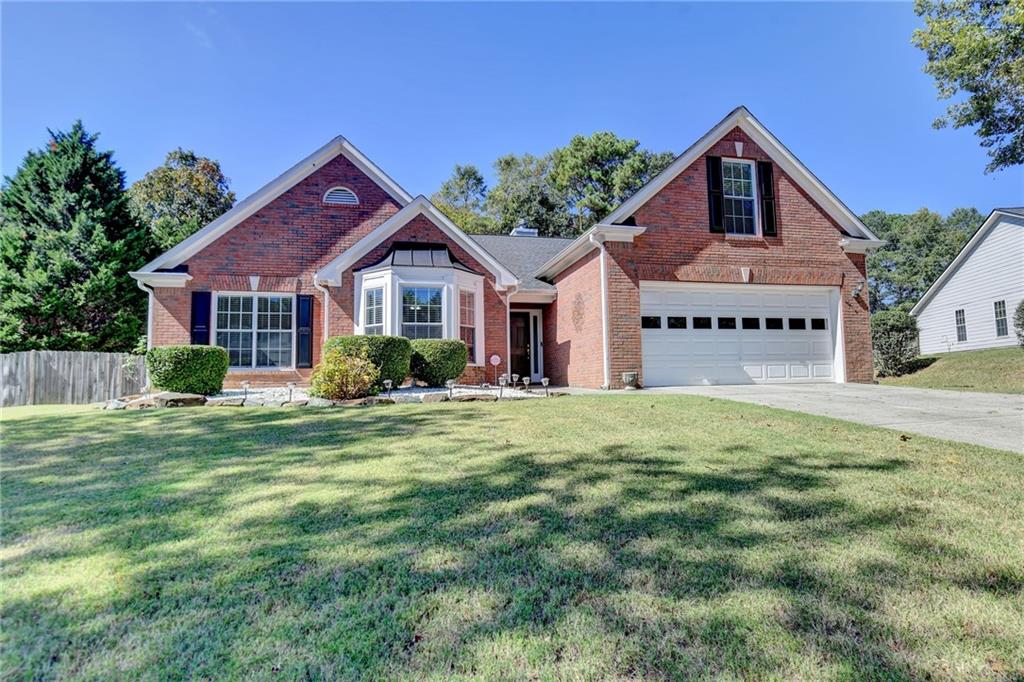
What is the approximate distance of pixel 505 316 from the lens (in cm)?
1394

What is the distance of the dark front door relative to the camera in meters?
16.2

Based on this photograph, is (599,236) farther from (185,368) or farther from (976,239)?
(976,239)

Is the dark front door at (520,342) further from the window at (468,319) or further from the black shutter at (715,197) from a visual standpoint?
the black shutter at (715,197)

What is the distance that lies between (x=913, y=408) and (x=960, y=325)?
74.4ft

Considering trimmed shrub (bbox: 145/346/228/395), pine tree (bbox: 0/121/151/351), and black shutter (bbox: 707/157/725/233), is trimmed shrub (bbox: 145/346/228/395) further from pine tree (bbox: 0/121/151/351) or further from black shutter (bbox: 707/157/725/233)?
black shutter (bbox: 707/157/725/233)

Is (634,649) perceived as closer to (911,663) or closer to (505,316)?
(911,663)

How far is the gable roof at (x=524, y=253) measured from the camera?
1605 centimetres

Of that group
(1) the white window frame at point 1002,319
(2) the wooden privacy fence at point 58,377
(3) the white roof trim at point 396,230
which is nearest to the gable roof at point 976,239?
(1) the white window frame at point 1002,319

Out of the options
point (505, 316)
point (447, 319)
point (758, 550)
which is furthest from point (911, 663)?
point (505, 316)

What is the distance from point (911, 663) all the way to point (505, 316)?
12.4 meters

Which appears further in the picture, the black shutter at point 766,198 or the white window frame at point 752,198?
the black shutter at point 766,198

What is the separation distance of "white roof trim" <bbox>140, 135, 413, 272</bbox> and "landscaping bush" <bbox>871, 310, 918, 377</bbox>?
1982 cm

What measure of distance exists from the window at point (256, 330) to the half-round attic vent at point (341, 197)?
305 centimetres

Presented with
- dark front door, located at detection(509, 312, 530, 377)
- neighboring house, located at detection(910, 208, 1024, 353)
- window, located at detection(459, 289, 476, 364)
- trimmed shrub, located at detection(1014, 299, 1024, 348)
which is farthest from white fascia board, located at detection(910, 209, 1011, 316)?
window, located at detection(459, 289, 476, 364)
